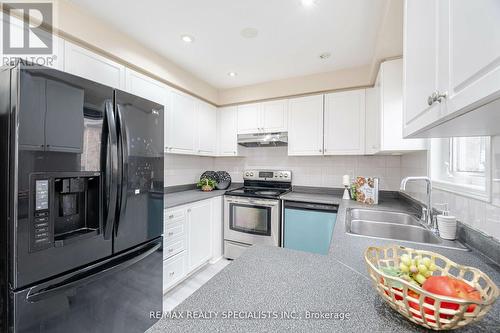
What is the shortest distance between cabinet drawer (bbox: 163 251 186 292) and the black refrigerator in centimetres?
41

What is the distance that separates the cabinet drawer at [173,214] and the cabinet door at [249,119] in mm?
1487

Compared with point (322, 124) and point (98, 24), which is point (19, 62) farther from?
point (322, 124)

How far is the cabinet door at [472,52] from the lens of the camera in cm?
41

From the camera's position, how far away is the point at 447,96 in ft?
1.88

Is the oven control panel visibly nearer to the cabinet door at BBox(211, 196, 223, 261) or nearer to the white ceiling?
the cabinet door at BBox(211, 196, 223, 261)

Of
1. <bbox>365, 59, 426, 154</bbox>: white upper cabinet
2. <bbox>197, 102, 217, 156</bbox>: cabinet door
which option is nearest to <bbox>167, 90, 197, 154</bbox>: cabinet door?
<bbox>197, 102, 217, 156</bbox>: cabinet door

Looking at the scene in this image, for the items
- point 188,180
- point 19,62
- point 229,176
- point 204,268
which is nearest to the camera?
point 19,62

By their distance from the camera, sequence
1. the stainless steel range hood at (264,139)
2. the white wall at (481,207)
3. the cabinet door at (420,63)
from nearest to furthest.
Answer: the cabinet door at (420,63) < the white wall at (481,207) < the stainless steel range hood at (264,139)

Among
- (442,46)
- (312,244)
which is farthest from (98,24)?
(312,244)

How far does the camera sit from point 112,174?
1269mm

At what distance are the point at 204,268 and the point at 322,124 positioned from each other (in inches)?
90.2

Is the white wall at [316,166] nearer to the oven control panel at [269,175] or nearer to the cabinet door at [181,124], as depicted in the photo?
the oven control panel at [269,175]

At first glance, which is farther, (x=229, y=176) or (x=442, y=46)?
(x=229, y=176)

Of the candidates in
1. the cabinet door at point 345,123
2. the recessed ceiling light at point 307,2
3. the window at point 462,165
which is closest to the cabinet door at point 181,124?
the recessed ceiling light at point 307,2
